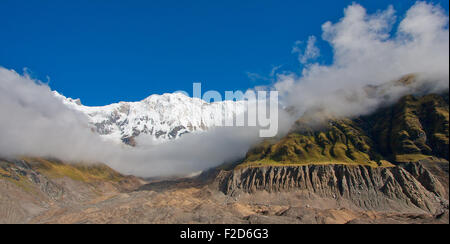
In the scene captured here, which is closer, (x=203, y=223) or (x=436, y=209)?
(x=203, y=223)

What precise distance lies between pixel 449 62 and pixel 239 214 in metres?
141

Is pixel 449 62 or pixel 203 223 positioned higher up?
pixel 449 62
